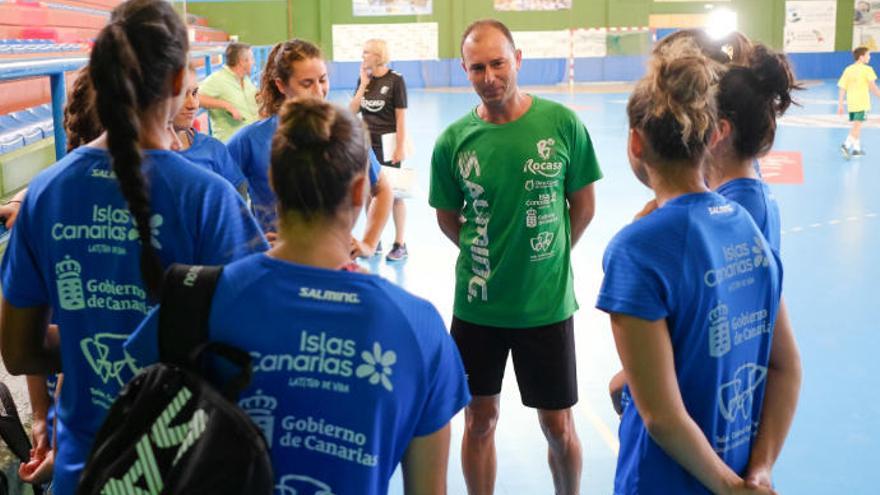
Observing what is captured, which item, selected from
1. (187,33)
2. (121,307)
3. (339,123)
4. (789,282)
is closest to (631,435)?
(339,123)

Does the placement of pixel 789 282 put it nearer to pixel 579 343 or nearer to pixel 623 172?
pixel 579 343

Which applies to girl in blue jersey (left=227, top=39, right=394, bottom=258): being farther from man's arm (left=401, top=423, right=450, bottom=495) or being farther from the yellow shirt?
the yellow shirt

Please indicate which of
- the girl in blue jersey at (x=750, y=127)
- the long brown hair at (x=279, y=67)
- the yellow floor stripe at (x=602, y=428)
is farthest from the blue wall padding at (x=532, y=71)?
the girl in blue jersey at (x=750, y=127)

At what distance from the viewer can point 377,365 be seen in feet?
4.66

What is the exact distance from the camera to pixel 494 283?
312cm

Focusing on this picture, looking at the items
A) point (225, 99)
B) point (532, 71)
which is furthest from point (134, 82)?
point (532, 71)

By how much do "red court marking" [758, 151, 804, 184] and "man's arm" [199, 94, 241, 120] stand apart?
6038mm

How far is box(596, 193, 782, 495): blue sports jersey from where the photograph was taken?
1.65 m

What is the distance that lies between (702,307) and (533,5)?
88.6 feet

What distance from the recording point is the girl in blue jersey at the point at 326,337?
141cm

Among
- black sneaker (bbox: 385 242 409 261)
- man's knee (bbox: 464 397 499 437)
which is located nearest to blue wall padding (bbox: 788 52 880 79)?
black sneaker (bbox: 385 242 409 261)

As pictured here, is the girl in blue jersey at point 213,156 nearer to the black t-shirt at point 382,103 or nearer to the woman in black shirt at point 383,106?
the woman in black shirt at point 383,106

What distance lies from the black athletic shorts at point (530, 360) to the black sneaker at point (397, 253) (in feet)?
13.7

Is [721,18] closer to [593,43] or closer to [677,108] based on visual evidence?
[593,43]
